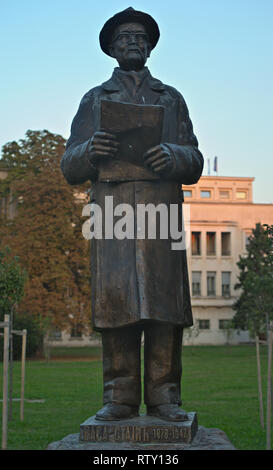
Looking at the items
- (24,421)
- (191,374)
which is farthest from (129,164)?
(191,374)

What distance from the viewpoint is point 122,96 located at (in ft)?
18.6

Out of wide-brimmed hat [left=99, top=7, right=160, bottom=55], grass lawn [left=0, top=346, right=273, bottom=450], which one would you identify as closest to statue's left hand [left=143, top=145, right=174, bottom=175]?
wide-brimmed hat [left=99, top=7, right=160, bottom=55]

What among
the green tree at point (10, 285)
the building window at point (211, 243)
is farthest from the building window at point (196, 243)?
the green tree at point (10, 285)

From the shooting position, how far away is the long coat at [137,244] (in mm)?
5211

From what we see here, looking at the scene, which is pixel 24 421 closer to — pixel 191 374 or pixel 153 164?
pixel 153 164

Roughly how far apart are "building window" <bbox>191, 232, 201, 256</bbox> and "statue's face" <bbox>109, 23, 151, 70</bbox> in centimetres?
6854

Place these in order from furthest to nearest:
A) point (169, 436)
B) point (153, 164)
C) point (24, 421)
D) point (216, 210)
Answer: point (216, 210)
point (24, 421)
point (153, 164)
point (169, 436)

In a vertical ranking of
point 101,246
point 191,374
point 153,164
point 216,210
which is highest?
point 216,210

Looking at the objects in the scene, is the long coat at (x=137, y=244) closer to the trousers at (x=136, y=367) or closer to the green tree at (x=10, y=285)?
the trousers at (x=136, y=367)

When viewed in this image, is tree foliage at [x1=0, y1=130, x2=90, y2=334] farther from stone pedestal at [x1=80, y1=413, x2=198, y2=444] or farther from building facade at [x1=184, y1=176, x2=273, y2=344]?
building facade at [x1=184, y1=176, x2=273, y2=344]

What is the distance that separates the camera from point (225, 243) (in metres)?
75.9

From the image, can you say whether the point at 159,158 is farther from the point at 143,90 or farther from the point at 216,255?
the point at 216,255

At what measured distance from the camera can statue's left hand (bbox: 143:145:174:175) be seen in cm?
521

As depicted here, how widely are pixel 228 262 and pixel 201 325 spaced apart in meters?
7.63
